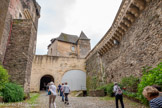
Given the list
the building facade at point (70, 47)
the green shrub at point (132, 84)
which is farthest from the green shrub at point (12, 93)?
the building facade at point (70, 47)

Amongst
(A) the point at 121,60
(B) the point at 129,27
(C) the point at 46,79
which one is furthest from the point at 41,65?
(B) the point at 129,27

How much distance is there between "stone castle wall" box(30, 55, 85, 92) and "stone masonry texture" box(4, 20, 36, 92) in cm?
788

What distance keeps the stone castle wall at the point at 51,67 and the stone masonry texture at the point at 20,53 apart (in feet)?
25.9

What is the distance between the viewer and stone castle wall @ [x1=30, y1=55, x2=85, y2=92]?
595 inches

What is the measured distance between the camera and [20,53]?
7.63 metres

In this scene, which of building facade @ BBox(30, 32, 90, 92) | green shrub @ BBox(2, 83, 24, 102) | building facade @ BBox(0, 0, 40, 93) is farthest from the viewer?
building facade @ BBox(30, 32, 90, 92)

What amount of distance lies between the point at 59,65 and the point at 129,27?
1187 centimetres

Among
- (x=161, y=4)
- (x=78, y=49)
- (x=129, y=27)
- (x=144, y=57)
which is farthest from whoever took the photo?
(x=78, y=49)

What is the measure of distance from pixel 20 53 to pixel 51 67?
28.6 feet

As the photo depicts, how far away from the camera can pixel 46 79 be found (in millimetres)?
21344

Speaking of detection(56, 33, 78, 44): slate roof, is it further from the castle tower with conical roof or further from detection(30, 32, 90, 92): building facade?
detection(30, 32, 90, 92): building facade

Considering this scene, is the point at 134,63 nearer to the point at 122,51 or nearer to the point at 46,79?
the point at 122,51

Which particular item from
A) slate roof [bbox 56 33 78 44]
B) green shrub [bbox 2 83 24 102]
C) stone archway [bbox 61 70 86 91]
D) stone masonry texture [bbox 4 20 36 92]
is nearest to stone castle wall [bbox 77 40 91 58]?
slate roof [bbox 56 33 78 44]

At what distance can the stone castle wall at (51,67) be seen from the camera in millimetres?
15116
